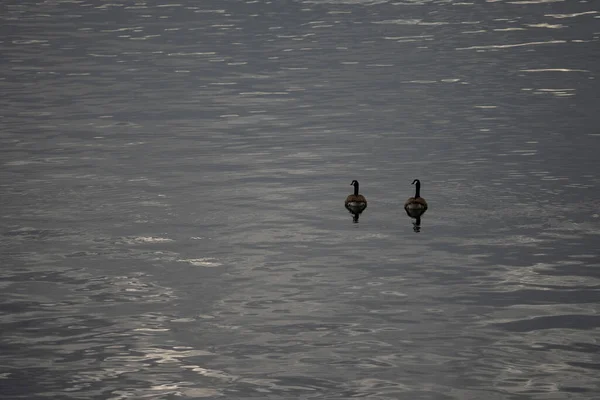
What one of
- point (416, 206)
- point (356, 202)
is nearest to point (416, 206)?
point (416, 206)

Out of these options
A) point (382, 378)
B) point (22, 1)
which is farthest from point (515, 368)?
point (22, 1)

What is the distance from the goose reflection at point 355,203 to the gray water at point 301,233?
0.64 meters

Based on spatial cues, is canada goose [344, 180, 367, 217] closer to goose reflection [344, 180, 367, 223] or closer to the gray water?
goose reflection [344, 180, 367, 223]

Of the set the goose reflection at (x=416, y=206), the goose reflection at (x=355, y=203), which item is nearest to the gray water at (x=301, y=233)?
the goose reflection at (x=416, y=206)

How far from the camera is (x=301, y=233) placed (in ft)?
106

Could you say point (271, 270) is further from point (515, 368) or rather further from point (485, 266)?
point (515, 368)

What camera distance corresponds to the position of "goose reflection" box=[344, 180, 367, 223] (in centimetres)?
3462

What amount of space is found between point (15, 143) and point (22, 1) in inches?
3602

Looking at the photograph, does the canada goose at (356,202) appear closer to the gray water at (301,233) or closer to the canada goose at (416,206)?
the gray water at (301,233)

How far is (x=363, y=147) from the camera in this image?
148 feet

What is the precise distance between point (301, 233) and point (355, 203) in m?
2.78

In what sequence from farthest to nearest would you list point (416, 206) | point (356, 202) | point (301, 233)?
point (356, 202) → point (416, 206) → point (301, 233)

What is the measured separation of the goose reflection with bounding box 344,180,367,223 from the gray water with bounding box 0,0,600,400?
644 millimetres

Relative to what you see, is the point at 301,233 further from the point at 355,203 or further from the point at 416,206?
the point at 416,206
